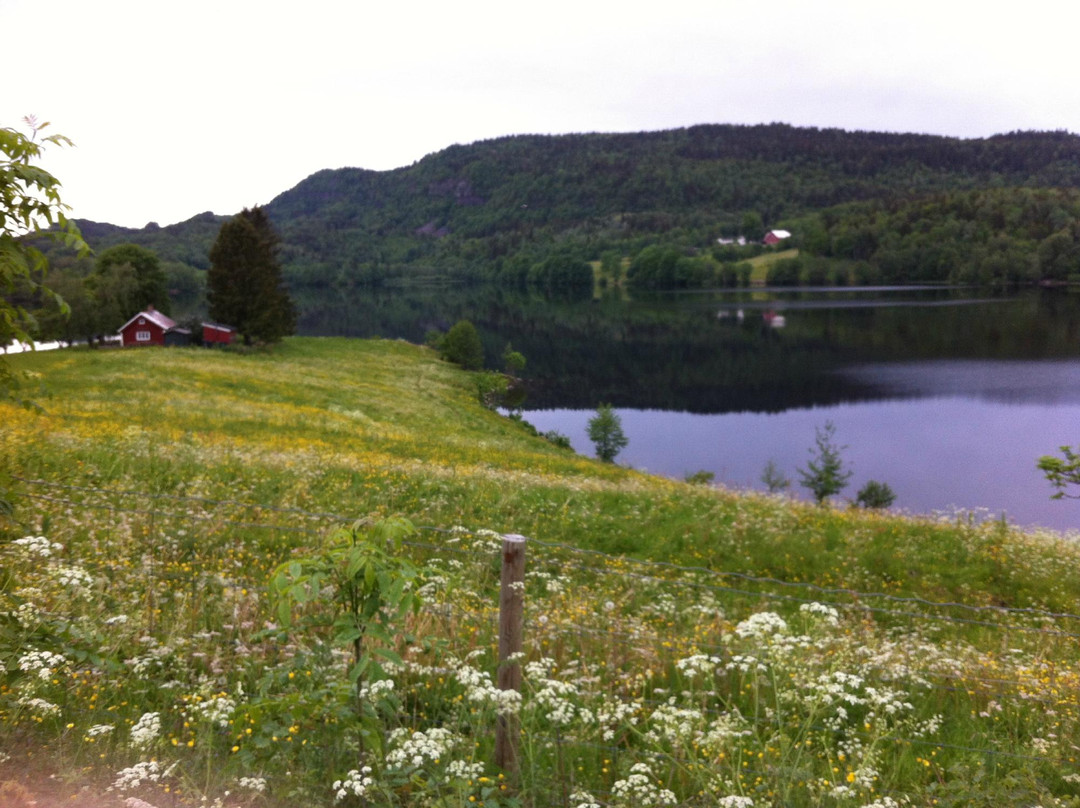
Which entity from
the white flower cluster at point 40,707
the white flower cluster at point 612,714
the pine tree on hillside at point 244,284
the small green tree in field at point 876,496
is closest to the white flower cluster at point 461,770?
the white flower cluster at point 612,714

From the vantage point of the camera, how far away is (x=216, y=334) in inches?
2184

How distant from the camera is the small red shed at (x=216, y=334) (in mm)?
55219

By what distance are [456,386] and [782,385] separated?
26.1m

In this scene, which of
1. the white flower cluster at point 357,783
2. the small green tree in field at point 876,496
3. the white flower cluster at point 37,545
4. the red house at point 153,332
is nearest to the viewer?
the white flower cluster at point 357,783

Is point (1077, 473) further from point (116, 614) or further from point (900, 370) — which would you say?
point (900, 370)

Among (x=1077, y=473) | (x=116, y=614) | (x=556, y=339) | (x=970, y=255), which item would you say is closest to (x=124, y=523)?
(x=116, y=614)

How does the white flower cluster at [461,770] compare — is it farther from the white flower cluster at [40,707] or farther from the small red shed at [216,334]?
the small red shed at [216,334]

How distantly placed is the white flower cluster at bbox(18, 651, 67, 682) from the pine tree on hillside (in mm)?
53985

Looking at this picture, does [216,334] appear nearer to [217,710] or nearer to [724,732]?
[217,710]

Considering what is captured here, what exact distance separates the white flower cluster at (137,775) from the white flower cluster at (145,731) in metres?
0.10

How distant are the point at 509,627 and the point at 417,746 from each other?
98 cm

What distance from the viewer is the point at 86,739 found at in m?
3.83

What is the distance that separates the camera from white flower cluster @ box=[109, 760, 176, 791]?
3.32m

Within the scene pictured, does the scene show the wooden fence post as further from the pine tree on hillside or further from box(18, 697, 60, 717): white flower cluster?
the pine tree on hillside
